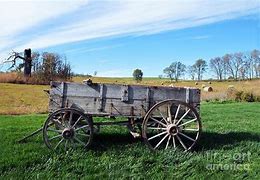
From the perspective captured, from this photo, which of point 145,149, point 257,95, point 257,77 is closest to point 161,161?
point 145,149

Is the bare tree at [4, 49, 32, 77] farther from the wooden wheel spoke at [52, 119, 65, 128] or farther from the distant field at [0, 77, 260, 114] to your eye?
the wooden wheel spoke at [52, 119, 65, 128]

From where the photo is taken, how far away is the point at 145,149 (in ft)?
25.5

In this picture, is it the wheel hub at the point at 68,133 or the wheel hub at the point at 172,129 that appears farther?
the wheel hub at the point at 172,129

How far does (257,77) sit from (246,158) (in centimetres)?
3358

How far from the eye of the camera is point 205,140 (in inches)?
352

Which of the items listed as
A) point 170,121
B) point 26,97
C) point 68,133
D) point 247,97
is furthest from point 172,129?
point 247,97

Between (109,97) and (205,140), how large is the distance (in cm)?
259

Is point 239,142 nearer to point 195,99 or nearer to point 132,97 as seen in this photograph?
point 195,99

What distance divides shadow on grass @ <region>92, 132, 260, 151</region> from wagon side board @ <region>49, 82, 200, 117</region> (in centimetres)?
71

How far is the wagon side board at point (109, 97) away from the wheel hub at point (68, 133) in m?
0.55

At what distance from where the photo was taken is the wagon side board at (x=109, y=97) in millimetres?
7957

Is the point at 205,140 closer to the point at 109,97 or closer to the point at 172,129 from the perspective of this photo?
the point at 172,129

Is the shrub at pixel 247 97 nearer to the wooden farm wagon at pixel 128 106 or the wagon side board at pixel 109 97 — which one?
the wooden farm wagon at pixel 128 106

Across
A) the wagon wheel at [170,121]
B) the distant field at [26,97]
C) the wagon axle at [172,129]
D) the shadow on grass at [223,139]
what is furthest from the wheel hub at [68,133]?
the distant field at [26,97]
